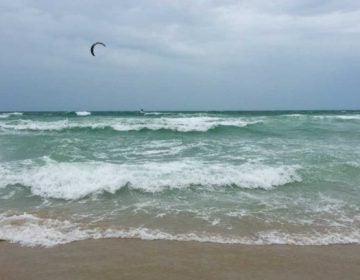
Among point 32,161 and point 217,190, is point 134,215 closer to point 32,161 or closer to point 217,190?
point 217,190

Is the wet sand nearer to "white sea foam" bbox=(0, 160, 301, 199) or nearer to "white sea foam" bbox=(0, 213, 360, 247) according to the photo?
"white sea foam" bbox=(0, 213, 360, 247)

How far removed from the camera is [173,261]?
14.2 feet

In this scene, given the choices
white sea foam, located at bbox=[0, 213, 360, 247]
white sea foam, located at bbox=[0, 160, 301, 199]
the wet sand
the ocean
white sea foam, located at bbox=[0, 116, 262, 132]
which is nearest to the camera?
the wet sand

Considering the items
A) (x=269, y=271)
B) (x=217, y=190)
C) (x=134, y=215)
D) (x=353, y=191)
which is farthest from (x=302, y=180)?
(x=269, y=271)

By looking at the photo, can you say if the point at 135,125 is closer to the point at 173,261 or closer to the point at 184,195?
the point at 184,195

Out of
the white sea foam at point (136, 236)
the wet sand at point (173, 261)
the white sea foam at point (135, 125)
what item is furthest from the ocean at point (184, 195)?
the white sea foam at point (135, 125)

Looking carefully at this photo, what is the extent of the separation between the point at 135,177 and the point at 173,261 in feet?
13.6

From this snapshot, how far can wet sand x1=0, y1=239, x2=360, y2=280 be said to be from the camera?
400 cm

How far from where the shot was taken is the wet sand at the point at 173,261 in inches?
157

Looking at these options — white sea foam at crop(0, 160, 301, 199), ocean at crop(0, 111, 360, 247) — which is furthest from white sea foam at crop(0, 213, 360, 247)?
white sea foam at crop(0, 160, 301, 199)

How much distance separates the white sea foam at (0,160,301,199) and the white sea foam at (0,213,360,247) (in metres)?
1.86

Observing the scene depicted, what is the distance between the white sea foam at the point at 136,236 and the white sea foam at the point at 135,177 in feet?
6.11

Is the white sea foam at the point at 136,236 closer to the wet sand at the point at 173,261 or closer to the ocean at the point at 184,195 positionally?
the ocean at the point at 184,195

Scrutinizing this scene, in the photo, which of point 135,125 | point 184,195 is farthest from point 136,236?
point 135,125
